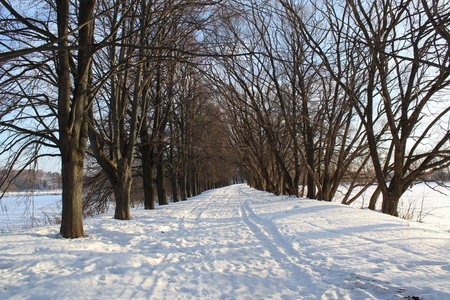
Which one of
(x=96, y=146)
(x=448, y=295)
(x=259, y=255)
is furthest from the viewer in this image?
(x=96, y=146)

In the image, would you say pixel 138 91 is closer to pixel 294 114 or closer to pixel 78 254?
pixel 78 254

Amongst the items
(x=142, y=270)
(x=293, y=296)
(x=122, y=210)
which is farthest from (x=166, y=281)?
(x=122, y=210)

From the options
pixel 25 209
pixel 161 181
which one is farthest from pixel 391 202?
pixel 161 181

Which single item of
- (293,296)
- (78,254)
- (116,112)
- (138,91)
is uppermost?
(138,91)

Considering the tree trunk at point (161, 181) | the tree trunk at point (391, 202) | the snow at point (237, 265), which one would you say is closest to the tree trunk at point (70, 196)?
the snow at point (237, 265)

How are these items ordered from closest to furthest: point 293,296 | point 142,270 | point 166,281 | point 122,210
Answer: point 293,296, point 166,281, point 142,270, point 122,210

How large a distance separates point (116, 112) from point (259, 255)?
21.8 feet

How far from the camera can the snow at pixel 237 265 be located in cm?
300

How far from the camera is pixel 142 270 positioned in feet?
12.3

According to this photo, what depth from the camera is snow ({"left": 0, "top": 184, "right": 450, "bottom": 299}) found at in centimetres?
300

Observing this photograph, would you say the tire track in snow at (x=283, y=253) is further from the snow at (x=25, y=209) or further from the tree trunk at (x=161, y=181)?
the tree trunk at (x=161, y=181)

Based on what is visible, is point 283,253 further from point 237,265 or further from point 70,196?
point 70,196

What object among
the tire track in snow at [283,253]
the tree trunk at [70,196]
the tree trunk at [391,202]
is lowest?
the tire track in snow at [283,253]

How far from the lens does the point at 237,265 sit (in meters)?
4.05
